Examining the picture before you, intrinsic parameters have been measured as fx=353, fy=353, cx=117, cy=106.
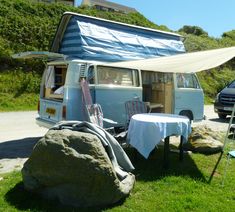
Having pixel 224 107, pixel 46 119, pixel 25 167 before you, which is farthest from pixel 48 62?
pixel 224 107

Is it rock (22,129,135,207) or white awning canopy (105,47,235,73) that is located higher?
white awning canopy (105,47,235,73)

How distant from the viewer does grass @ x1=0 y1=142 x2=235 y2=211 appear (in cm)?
473

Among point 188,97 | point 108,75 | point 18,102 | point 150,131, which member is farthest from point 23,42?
point 150,131

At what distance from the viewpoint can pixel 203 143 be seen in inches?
305

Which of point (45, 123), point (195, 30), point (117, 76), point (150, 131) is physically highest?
point (195, 30)

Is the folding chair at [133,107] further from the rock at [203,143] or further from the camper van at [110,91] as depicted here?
the rock at [203,143]

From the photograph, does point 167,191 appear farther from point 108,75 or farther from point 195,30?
point 195,30

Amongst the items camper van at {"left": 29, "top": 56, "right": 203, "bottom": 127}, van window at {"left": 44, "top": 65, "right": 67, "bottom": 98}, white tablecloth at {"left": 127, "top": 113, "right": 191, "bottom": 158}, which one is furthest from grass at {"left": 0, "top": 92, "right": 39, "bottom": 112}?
white tablecloth at {"left": 127, "top": 113, "right": 191, "bottom": 158}

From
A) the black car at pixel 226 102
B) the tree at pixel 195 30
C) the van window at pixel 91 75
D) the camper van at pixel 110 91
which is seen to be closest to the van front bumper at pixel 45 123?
the camper van at pixel 110 91

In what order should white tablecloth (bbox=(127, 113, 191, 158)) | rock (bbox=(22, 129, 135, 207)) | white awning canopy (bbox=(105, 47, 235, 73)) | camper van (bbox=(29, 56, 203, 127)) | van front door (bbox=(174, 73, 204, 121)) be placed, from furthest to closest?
van front door (bbox=(174, 73, 204, 121)) < camper van (bbox=(29, 56, 203, 127)) < white awning canopy (bbox=(105, 47, 235, 73)) < white tablecloth (bbox=(127, 113, 191, 158)) < rock (bbox=(22, 129, 135, 207))

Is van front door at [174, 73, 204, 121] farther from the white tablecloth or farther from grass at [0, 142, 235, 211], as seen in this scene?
the white tablecloth

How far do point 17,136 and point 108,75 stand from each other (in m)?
3.16

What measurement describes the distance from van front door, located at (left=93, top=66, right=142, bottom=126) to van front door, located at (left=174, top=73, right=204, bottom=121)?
1.42 m

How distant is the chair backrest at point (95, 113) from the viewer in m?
7.43
